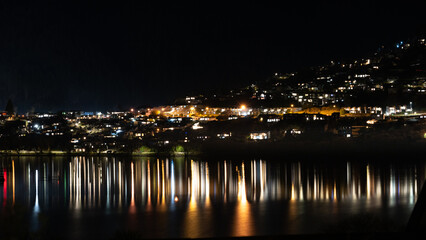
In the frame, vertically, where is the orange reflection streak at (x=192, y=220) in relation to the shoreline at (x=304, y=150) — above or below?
below

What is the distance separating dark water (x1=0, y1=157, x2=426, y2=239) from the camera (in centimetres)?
1391

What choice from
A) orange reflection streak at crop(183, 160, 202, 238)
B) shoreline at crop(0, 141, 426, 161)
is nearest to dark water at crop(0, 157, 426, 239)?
orange reflection streak at crop(183, 160, 202, 238)

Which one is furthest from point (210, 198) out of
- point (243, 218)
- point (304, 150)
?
point (304, 150)

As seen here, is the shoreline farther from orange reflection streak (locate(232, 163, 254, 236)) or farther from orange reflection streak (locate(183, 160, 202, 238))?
orange reflection streak (locate(183, 160, 202, 238))

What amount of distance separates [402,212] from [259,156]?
2051 centimetres

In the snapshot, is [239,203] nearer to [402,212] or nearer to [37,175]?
[402,212]

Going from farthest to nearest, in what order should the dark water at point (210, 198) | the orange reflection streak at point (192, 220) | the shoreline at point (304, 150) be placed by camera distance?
the shoreline at point (304, 150) < the dark water at point (210, 198) < the orange reflection streak at point (192, 220)

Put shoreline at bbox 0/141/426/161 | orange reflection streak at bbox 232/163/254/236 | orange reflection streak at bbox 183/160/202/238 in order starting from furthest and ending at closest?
shoreline at bbox 0/141/426/161 → orange reflection streak at bbox 232/163/254/236 → orange reflection streak at bbox 183/160/202/238

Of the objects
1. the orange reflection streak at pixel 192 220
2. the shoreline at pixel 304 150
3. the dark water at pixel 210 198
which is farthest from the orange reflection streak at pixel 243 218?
the shoreline at pixel 304 150

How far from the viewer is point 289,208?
668 inches

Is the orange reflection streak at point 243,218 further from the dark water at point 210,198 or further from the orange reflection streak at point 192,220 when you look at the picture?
the orange reflection streak at point 192,220

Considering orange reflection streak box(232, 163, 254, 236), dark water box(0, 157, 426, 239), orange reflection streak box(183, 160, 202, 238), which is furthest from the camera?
dark water box(0, 157, 426, 239)

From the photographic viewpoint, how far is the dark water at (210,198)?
13.9 metres

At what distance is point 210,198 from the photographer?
63.7 feet
